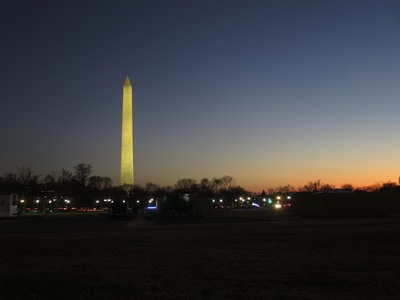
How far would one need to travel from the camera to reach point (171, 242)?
19469mm

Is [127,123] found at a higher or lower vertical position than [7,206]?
higher

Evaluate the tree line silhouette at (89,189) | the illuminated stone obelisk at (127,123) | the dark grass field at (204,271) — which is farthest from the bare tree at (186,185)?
the dark grass field at (204,271)

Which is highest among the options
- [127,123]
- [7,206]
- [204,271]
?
[127,123]

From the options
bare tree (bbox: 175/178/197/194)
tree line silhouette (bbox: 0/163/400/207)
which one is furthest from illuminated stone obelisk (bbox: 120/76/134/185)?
bare tree (bbox: 175/178/197/194)

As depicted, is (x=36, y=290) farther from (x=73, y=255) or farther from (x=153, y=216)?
(x=153, y=216)

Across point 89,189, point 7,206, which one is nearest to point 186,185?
point 89,189

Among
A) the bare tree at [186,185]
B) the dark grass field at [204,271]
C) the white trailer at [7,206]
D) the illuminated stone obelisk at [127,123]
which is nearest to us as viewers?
the dark grass field at [204,271]

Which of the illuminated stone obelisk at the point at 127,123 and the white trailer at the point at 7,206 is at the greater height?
the illuminated stone obelisk at the point at 127,123

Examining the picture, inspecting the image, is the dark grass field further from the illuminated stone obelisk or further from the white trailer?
the illuminated stone obelisk

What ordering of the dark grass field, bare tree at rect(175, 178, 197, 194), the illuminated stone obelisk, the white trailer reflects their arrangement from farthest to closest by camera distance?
bare tree at rect(175, 178, 197, 194), the illuminated stone obelisk, the white trailer, the dark grass field

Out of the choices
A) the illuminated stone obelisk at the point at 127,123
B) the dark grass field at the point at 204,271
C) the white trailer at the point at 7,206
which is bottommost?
the dark grass field at the point at 204,271

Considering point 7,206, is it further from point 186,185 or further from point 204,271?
point 186,185

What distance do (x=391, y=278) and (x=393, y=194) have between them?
136ft

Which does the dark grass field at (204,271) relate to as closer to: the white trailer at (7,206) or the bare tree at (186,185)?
the white trailer at (7,206)
